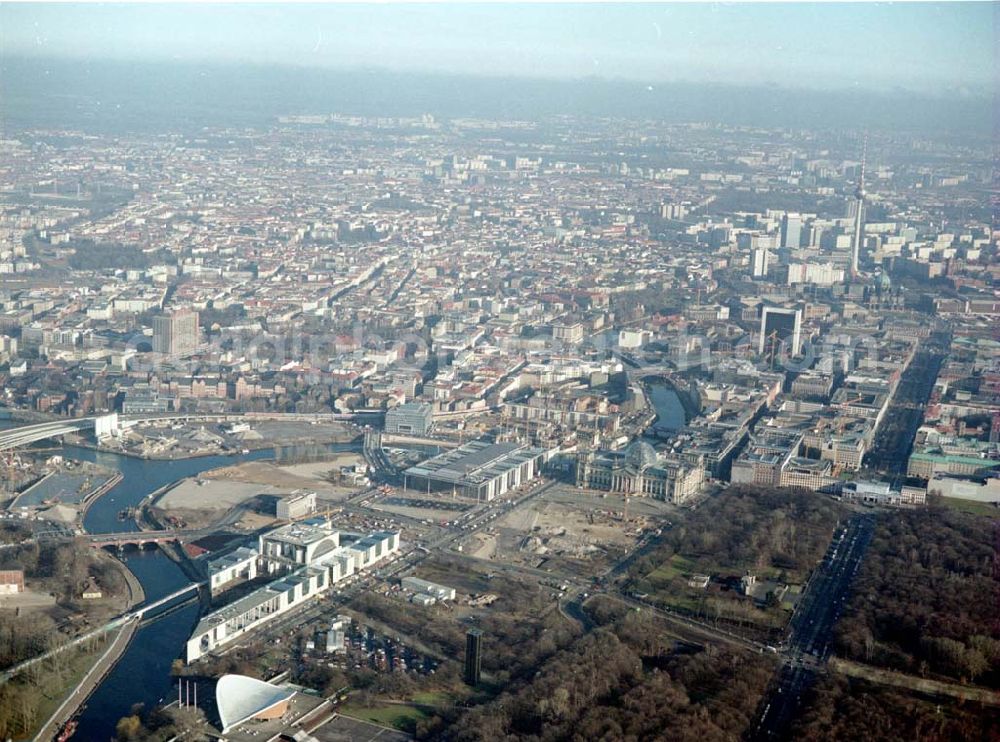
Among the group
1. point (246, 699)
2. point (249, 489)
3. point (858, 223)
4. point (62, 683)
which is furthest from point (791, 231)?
point (62, 683)

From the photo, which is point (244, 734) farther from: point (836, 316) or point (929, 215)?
point (929, 215)

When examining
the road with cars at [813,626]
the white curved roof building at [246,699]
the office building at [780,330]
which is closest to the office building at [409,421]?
the road with cars at [813,626]

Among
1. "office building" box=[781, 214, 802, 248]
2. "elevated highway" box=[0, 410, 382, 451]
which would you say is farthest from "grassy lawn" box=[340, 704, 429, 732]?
"office building" box=[781, 214, 802, 248]

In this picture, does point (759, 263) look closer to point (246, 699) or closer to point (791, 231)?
point (791, 231)

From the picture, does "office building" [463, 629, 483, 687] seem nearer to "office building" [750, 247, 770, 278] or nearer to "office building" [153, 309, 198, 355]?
"office building" [153, 309, 198, 355]

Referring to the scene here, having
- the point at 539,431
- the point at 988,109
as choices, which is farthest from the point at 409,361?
the point at 988,109

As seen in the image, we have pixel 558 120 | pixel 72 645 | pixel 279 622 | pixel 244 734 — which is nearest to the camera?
pixel 244 734
